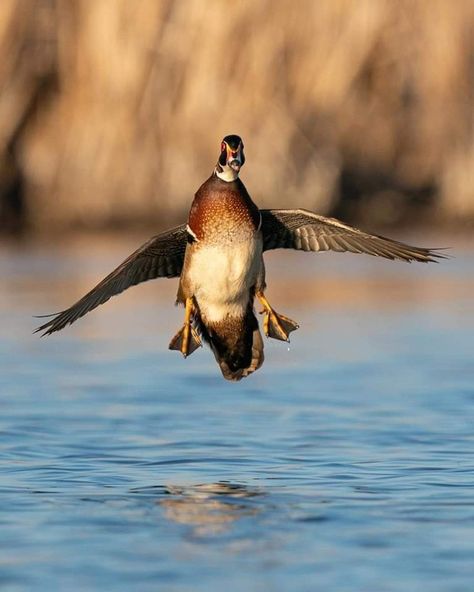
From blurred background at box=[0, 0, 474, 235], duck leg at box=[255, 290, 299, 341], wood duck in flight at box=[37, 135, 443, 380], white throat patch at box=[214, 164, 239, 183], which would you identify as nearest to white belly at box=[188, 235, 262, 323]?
wood duck in flight at box=[37, 135, 443, 380]

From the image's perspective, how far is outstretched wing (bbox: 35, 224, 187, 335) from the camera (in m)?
7.63

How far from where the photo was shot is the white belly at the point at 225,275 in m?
7.41

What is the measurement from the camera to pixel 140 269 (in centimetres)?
798

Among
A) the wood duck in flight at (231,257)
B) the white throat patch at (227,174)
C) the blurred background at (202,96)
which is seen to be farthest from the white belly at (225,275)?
the blurred background at (202,96)

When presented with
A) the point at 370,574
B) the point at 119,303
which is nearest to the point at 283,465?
the point at 370,574

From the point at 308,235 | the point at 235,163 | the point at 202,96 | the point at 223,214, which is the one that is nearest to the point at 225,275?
the point at 223,214

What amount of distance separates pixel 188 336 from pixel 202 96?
1082cm

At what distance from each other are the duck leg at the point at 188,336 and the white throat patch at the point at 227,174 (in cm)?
60

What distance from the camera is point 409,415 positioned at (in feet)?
30.8

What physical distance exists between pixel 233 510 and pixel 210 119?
11.8 m

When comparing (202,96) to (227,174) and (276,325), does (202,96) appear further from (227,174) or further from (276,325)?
(227,174)

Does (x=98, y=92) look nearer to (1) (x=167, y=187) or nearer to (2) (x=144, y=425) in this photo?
(1) (x=167, y=187)

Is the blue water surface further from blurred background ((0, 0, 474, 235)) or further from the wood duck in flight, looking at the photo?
blurred background ((0, 0, 474, 235))

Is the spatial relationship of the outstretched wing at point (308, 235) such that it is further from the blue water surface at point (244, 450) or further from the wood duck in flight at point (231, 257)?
the blue water surface at point (244, 450)
